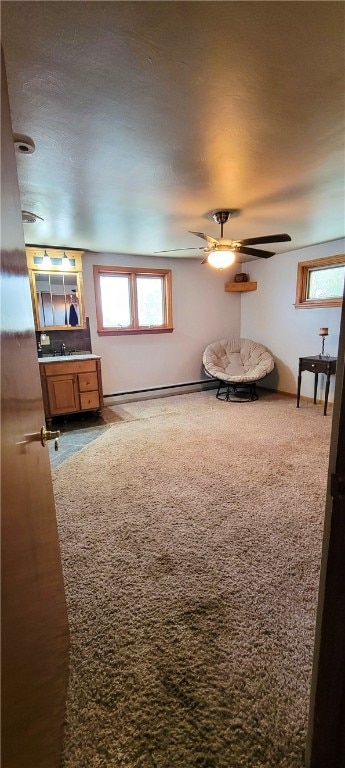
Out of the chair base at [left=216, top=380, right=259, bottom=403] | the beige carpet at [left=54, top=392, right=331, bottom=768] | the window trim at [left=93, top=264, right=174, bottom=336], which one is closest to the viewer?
the beige carpet at [left=54, top=392, right=331, bottom=768]

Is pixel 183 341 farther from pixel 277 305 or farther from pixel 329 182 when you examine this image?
pixel 329 182

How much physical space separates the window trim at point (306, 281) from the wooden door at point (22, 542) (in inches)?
170

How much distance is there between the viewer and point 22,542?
733 mm

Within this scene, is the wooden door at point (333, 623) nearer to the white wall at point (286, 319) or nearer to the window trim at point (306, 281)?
the white wall at point (286, 319)

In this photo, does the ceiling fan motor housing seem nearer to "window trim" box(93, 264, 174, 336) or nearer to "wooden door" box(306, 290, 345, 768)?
"window trim" box(93, 264, 174, 336)

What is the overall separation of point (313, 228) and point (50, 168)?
2880 mm

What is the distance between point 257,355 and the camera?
17.4 feet

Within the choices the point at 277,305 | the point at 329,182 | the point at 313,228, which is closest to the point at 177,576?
the point at 329,182

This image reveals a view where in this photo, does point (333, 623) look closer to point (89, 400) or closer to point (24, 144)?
point (24, 144)

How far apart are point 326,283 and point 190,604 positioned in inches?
176

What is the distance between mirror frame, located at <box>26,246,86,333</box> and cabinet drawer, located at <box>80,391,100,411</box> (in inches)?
41.1

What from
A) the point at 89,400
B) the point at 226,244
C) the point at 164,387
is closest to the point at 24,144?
the point at 226,244

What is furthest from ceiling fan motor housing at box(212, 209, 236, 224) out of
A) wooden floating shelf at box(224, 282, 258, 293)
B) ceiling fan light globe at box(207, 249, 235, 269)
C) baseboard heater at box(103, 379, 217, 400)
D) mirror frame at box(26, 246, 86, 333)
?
baseboard heater at box(103, 379, 217, 400)

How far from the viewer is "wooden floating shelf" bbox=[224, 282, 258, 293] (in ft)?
18.2
